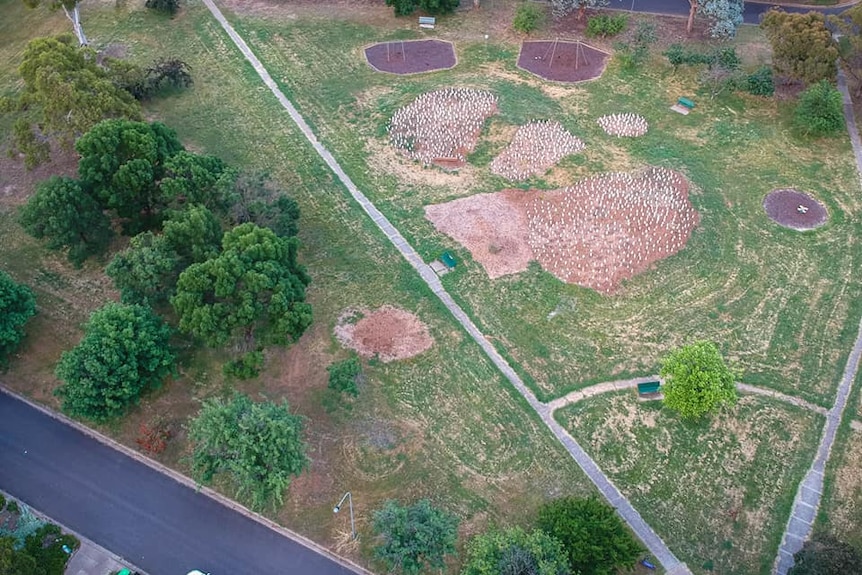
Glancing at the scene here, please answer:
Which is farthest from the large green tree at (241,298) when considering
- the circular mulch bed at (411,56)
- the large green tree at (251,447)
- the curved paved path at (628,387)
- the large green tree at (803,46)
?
the large green tree at (803,46)

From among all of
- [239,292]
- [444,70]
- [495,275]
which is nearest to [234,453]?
[239,292]

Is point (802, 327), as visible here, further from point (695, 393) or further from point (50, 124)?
point (50, 124)

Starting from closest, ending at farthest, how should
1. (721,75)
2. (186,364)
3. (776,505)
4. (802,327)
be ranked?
(776,505) → (186,364) → (802,327) → (721,75)

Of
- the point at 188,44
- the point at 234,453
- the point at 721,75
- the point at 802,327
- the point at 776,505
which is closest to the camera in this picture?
the point at 234,453

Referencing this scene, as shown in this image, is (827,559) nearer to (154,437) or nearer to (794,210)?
(794,210)

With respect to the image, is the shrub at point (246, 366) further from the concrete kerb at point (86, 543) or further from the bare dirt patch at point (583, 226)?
the bare dirt patch at point (583, 226)

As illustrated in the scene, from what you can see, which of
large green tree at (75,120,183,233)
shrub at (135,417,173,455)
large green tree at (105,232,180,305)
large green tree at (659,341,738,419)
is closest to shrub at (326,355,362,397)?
shrub at (135,417,173,455)

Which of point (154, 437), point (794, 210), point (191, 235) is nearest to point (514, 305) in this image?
point (191, 235)
